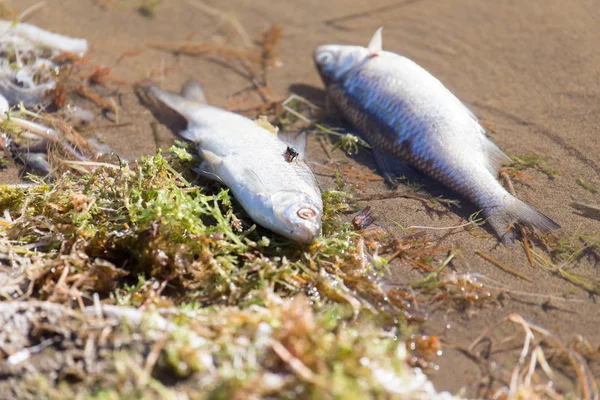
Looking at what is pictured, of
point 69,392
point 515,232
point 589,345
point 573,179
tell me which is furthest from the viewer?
point 573,179

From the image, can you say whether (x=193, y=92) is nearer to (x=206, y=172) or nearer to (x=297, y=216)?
(x=206, y=172)

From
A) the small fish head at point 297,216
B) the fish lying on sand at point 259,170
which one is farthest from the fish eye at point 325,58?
the small fish head at point 297,216

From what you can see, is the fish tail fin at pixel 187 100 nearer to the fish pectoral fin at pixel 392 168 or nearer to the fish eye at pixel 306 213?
the fish eye at pixel 306 213

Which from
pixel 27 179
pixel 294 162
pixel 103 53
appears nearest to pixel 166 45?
pixel 103 53

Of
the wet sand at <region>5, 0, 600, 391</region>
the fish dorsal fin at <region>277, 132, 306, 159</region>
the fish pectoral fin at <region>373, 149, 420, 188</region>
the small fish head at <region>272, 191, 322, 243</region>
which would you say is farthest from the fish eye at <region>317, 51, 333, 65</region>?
the small fish head at <region>272, 191, 322, 243</region>

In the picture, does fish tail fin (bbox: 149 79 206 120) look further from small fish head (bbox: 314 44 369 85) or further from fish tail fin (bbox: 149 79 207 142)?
small fish head (bbox: 314 44 369 85)

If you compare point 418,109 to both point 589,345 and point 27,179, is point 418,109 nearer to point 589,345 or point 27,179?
point 589,345

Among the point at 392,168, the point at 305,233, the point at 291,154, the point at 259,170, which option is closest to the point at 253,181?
the point at 259,170

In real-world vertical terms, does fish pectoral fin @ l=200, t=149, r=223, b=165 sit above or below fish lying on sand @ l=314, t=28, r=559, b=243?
below
